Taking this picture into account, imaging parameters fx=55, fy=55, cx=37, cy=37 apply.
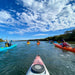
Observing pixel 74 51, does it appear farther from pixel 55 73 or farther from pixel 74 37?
pixel 74 37

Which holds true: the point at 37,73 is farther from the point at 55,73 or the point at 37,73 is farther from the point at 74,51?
the point at 74,51

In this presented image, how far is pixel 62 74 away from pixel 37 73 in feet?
8.92

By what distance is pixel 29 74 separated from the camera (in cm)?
350

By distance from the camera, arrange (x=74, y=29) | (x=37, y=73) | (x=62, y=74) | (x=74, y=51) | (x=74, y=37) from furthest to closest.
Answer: (x=74, y=29) < (x=74, y=37) < (x=74, y=51) < (x=62, y=74) < (x=37, y=73)

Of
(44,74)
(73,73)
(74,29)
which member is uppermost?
(74,29)

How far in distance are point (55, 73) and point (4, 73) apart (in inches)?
180

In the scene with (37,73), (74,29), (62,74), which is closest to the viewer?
(37,73)

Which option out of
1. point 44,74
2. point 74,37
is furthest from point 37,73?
point 74,37

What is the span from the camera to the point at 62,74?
4.79 metres

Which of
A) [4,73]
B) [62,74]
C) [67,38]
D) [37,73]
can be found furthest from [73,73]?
[67,38]

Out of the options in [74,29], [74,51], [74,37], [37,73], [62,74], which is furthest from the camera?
[74,29]

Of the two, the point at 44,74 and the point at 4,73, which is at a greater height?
the point at 44,74

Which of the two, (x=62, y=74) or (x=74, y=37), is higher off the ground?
(x=74, y=37)

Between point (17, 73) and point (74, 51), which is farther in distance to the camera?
point (74, 51)
